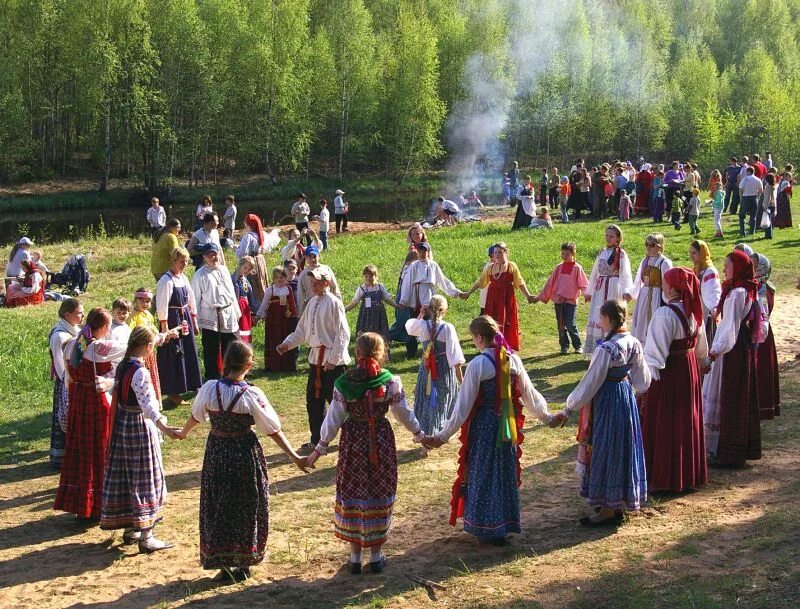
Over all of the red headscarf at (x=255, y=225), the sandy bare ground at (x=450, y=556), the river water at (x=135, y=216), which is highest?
the river water at (x=135, y=216)

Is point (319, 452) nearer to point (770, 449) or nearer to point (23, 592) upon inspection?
point (23, 592)

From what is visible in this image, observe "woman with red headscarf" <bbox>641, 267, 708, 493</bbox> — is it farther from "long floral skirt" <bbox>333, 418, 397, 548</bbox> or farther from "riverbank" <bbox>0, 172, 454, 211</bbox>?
"riverbank" <bbox>0, 172, 454, 211</bbox>

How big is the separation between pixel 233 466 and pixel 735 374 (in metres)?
4.54

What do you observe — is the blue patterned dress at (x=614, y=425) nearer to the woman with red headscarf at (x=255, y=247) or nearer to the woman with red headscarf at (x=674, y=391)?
the woman with red headscarf at (x=674, y=391)

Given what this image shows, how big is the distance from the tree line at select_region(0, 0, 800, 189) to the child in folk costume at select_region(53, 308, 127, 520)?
132 feet

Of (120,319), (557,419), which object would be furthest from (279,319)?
(557,419)

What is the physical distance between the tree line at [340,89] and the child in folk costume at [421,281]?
36.2 m

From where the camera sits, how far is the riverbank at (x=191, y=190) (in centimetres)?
4301

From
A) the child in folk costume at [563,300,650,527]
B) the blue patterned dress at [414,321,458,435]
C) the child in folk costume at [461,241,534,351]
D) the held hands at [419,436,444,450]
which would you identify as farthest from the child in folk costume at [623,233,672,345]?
the held hands at [419,436,444,450]

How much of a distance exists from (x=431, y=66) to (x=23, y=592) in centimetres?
4959

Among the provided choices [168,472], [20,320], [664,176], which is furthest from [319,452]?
[664,176]

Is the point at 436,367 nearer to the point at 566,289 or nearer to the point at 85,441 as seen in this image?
the point at 85,441

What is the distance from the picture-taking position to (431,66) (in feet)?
175

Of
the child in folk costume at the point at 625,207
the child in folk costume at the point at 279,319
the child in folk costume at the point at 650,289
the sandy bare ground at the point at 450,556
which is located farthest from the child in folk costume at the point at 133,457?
the child in folk costume at the point at 625,207
